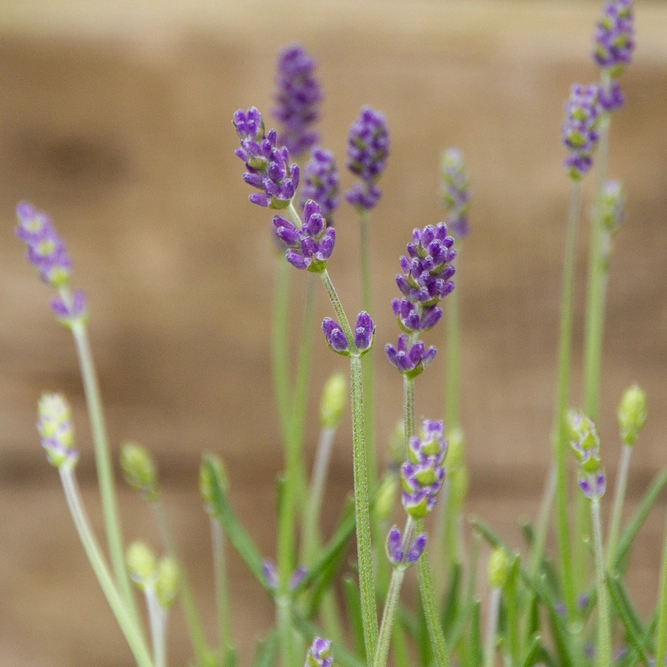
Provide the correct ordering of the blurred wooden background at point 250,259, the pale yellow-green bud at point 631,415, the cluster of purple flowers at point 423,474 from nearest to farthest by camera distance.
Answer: the cluster of purple flowers at point 423,474 < the pale yellow-green bud at point 631,415 < the blurred wooden background at point 250,259

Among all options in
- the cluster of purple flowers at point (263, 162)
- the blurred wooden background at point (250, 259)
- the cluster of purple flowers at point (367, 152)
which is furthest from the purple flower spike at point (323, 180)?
the blurred wooden background at point (250, 259)

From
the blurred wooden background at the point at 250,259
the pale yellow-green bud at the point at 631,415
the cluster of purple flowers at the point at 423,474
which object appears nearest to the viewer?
the cluster of purple flowers at the point at 423,474

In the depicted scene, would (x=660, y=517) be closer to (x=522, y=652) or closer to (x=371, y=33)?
(x=522, y=652)

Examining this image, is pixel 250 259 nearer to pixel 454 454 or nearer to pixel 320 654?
pixel 454 454

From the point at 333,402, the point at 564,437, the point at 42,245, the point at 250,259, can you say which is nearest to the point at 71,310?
the point at 42,245

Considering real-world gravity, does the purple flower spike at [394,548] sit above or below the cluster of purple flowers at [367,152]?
below

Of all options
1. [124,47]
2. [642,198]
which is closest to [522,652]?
[642,198]

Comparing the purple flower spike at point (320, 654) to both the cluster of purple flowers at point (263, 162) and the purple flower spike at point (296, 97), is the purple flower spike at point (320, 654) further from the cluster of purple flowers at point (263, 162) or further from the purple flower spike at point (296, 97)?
the purple flower spike at point (296, 97)
